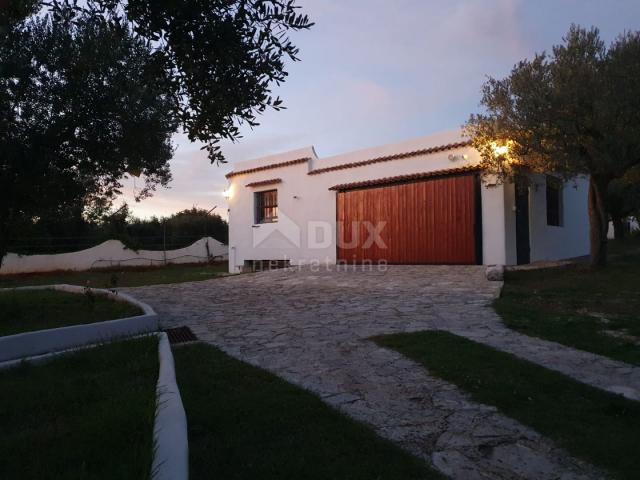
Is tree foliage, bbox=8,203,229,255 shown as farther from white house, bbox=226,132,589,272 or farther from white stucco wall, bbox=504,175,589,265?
white stucco wall, bbox=504,175,589,265

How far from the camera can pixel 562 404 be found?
133 inches

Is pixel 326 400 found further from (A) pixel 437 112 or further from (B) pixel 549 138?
(A) pixel 437 112

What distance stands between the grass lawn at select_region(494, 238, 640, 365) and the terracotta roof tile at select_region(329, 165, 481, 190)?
3021mm

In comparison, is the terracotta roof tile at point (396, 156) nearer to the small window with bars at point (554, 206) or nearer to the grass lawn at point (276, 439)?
the small window with bars at point (554, 206)

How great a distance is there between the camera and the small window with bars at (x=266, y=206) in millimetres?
17797

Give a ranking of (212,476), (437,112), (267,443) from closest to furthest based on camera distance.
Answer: (212,476) < (267,443) < (437,112)

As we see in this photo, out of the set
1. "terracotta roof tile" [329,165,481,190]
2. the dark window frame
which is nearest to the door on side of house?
"terracotta roof tile" [329,165,481,190]

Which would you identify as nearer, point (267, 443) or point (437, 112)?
point (267, 443)

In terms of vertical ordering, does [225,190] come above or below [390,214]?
above

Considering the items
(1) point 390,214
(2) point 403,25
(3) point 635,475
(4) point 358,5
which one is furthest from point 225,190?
(3) point 635,475

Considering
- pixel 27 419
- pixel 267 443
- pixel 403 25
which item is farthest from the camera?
pixel 403 25

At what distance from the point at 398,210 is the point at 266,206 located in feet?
21.0

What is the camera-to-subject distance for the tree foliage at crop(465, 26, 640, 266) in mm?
8797

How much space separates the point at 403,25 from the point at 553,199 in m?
10.3
